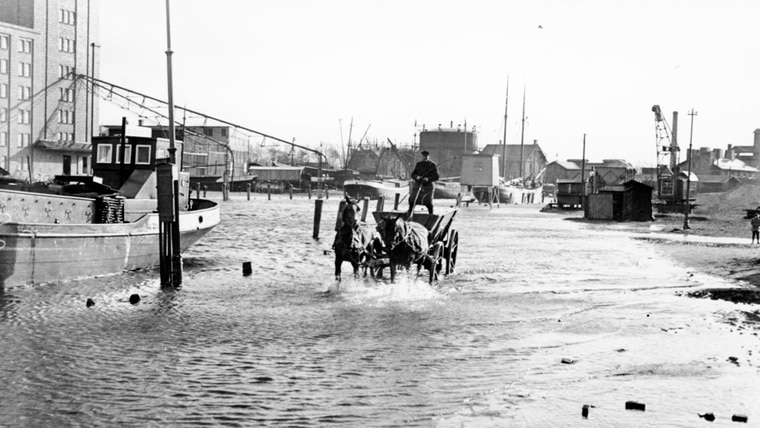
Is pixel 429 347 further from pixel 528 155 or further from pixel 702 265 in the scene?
pixel 528 155

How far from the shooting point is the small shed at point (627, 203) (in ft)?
191

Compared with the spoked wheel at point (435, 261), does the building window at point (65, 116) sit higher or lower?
higher

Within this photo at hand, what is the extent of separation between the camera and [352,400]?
938cm

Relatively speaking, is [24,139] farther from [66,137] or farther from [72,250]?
[72,250]

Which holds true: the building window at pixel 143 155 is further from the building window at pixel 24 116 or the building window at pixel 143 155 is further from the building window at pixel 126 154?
the building window at pixel 24 116

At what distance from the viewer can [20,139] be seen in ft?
263

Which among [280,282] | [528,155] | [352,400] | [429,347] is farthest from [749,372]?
[528,155]

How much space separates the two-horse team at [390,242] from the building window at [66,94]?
235ft

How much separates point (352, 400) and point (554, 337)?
4.83 m

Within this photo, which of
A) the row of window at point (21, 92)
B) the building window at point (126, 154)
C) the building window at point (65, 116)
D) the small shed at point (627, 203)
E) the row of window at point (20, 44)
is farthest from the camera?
the building window at point (65, 116)

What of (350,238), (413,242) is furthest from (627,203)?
(350,238)

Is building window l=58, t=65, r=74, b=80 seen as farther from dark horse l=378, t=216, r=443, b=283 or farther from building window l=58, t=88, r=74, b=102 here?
dark horse l=378, t=216, r=443, b=283

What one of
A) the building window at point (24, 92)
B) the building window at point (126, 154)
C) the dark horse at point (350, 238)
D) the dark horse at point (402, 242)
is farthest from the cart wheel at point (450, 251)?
the building window at point (24, 92)

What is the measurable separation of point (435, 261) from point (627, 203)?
42.2 meters
